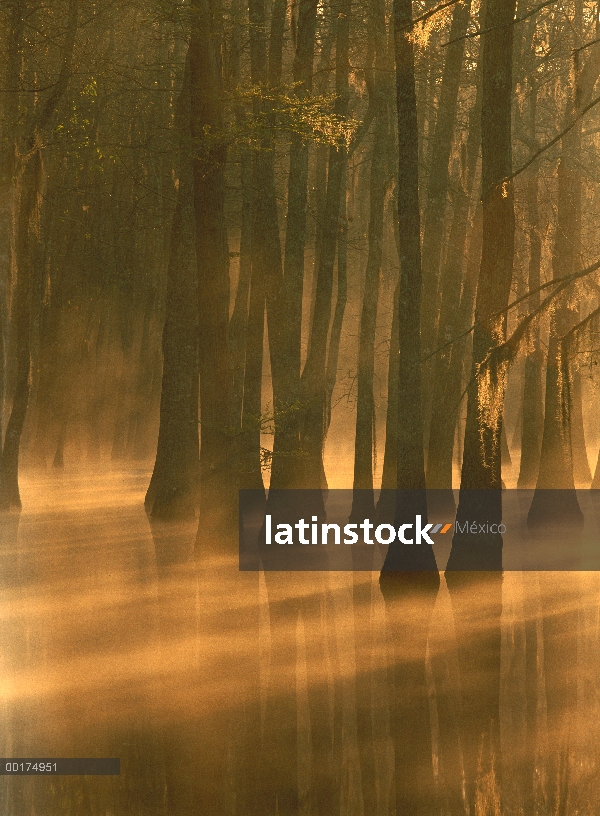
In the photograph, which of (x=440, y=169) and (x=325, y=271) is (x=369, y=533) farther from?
(x=440, y=169)

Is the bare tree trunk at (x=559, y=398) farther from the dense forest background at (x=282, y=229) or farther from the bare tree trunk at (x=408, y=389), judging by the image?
the bare tree trunk at (x=408, y=389)

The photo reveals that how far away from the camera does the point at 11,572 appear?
19.2m

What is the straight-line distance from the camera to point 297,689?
1135 centimetres

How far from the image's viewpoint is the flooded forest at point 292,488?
367 inches

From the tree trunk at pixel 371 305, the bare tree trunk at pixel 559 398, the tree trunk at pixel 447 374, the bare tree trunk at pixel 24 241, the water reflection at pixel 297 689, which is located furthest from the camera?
the tree trunk at pixel 371 305

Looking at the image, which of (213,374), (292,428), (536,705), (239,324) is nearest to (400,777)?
Answer: (536,705)

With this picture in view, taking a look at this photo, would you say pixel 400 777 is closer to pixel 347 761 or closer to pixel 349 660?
pixel 347 761

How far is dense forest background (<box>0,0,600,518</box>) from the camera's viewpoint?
16.9 metres

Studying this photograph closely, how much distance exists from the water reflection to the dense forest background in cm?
210

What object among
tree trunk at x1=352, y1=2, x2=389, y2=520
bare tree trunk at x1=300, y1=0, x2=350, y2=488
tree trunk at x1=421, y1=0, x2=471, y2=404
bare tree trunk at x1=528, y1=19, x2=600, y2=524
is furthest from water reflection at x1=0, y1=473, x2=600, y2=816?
tree trunk at x1=421, y1=0, x2=471, y2=404

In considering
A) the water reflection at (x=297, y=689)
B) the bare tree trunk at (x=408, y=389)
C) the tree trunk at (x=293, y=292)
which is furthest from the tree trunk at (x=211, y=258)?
the bare tree trunk at (x=408, y=389)

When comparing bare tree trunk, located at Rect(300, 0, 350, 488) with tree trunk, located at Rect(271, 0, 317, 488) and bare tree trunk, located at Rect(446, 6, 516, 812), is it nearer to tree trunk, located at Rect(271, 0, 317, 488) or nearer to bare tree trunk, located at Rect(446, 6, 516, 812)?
tree trunk, located at Rect(271, 0, 317, 488)

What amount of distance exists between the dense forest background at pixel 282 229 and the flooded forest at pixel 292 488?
72 millimetres

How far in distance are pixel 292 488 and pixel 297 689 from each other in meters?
11.9
